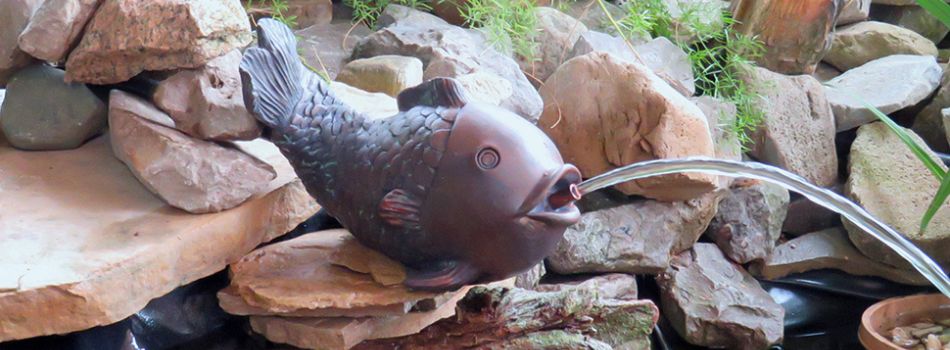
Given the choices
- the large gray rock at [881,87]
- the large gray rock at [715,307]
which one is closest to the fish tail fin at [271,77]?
the large gray rock at [715,307]

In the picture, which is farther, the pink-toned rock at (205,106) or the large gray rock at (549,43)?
the large gray rock at (549,43)

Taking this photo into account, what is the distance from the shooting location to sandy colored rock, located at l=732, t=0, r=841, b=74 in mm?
2357

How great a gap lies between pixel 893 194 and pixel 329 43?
55.7 inches

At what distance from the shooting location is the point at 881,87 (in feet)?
8.30

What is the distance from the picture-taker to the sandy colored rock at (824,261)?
7.39 feet

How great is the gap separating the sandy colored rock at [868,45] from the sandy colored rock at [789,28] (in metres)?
0.33

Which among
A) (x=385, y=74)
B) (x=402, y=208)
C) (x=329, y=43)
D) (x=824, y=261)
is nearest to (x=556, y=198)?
(x=402, y=208)

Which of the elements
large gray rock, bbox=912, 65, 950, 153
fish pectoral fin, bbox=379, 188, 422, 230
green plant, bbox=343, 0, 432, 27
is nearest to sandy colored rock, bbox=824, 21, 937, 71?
large gray rock, bbox=912, 65, 950, 153

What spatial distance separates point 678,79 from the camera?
2.22 metres

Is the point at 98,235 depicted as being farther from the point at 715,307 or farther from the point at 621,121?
the point at 715,307

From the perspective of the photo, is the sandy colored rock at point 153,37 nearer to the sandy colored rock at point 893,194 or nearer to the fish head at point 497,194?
the fish head at point 497,194

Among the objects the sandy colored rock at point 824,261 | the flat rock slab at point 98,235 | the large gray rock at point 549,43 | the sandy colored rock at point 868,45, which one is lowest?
the sandy colored rock at point 824,261

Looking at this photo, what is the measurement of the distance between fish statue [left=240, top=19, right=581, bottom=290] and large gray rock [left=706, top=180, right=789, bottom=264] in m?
1.16

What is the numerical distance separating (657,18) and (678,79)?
221 millimetres
